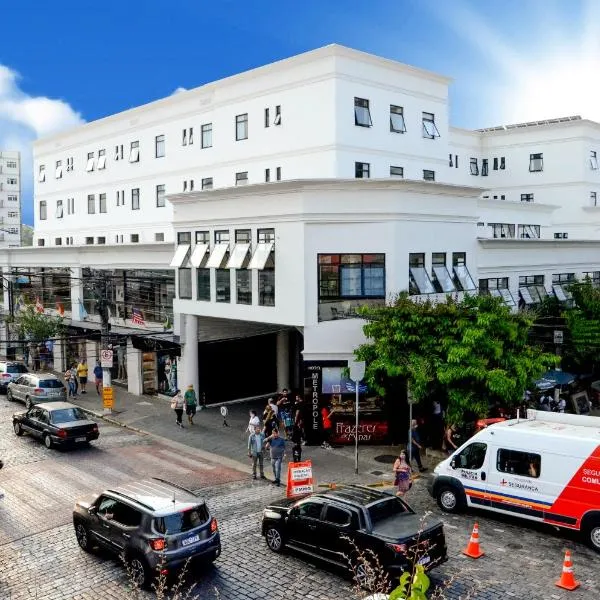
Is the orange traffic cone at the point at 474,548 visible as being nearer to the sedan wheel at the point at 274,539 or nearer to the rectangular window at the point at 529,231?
the sedan wheel at the point at 274,539

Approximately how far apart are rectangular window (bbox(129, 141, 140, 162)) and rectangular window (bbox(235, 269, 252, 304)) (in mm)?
16770

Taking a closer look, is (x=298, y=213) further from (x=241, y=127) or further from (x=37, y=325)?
(x=37, y=325)

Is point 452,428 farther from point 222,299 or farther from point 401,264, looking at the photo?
point 222,299

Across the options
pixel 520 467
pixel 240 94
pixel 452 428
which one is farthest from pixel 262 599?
pixel 240 94

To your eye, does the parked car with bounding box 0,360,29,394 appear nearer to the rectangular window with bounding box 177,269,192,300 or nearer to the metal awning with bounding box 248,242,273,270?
the rectangular window with bounding box 177,269,192,300

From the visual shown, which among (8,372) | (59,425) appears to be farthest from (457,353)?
(8,372)

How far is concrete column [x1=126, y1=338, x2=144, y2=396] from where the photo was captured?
33.1m

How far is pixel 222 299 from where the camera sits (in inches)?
1066

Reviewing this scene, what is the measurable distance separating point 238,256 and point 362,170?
753 centimetres

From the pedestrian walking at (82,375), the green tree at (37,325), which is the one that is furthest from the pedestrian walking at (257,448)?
the green tree at (37,325)

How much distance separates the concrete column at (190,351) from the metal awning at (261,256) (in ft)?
18.3

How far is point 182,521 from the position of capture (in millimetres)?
13000

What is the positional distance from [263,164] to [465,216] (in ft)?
31.8

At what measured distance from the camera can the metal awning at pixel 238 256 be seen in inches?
997
